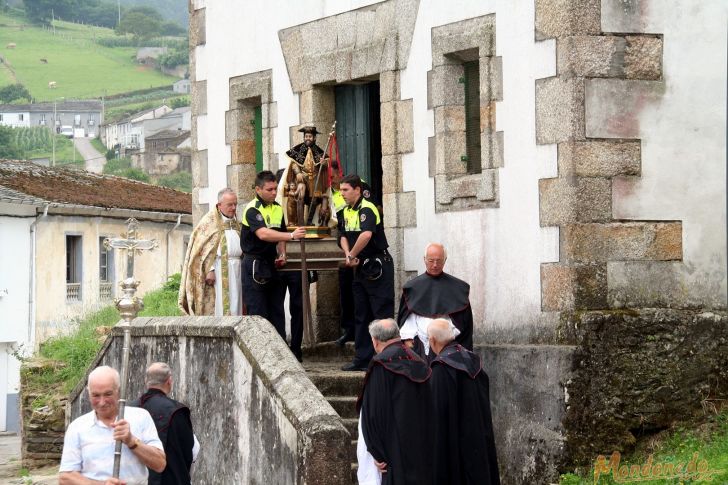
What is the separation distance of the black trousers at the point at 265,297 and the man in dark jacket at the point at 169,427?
12.5 ft

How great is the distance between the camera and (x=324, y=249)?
15320 millimetres

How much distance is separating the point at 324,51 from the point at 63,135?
4352 inches

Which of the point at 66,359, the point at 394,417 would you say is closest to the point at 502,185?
the point at 394,417

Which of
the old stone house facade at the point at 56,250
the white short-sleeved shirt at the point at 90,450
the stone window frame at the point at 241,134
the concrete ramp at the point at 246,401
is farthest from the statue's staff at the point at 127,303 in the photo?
the old stone house facade at the point at 56,250

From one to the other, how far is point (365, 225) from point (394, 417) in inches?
128

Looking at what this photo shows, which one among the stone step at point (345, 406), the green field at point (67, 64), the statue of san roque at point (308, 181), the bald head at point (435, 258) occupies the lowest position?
the stone step at point (345, 406)

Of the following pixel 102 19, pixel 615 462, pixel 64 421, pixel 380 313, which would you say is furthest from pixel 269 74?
pixel 102 19

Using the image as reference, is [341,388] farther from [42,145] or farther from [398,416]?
[42,145]

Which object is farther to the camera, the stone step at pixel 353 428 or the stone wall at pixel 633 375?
the stone step at pixel 353 428

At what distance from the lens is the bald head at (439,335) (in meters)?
11.9

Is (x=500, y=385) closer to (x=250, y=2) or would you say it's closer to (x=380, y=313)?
(x=380, y=313)

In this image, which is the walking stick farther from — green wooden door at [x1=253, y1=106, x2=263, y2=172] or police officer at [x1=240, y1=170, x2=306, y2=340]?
green wooden door at [x1=253, y1=106, x2=263, y2=172]

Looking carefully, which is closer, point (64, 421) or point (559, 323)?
point (559, 323)

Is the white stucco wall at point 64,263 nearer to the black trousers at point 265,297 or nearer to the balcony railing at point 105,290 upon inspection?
the balcony railing at point 105,290
